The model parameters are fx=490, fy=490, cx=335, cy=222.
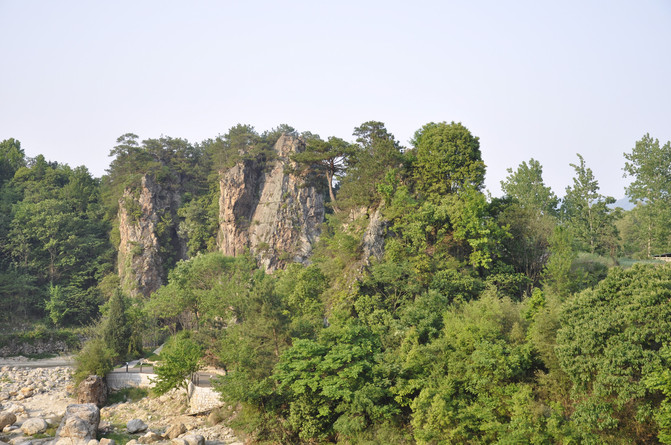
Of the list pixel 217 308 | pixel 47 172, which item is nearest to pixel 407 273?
pixel 217 308

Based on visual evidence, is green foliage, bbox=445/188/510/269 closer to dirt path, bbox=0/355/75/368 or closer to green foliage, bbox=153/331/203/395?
green foliage, bbox=153/331/203/395

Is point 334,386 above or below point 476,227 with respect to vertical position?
below

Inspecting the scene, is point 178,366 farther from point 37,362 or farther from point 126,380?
point 37,362

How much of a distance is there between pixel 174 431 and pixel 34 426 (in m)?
7.36

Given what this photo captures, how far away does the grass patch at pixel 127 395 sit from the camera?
31.1 m

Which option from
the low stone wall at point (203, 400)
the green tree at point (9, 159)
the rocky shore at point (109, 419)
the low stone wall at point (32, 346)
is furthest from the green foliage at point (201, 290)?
the green tree at point (9, 159)

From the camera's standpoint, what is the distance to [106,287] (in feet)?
177

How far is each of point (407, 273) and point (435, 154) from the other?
30.0ft

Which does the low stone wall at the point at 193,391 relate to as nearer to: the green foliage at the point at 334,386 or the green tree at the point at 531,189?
the green foliage at the point at 334,386

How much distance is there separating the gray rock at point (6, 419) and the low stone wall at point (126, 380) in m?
6.34

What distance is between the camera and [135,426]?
25.9m

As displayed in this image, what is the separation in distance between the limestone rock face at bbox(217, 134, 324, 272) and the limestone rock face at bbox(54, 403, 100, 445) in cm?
2686

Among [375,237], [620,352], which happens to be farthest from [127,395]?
[620,352]

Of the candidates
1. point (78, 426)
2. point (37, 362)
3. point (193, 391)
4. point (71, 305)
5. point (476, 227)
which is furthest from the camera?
point (71, 305)
